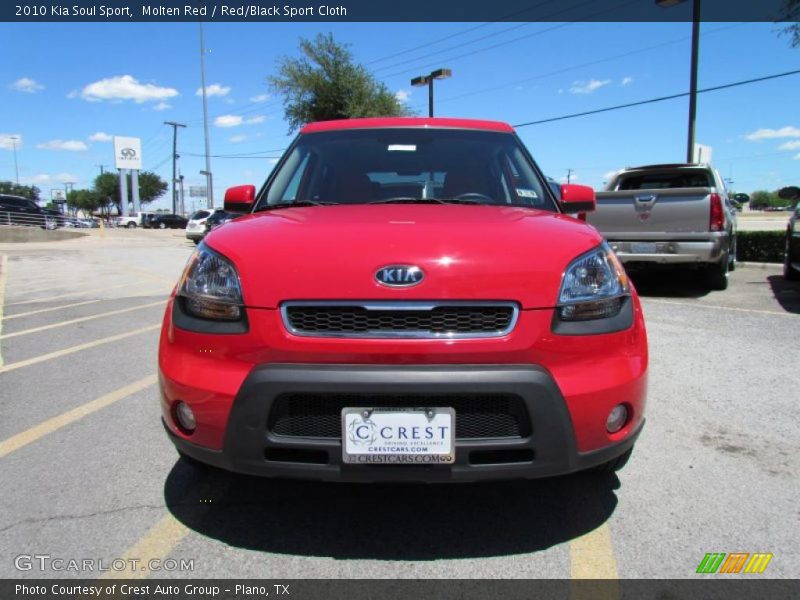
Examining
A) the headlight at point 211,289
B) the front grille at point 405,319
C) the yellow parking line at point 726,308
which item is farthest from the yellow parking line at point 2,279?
the yellow parking line at point 726,308

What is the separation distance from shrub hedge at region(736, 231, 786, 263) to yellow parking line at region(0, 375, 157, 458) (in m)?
12.7

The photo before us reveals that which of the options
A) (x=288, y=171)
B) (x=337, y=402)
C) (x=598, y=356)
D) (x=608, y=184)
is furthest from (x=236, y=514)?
(x=608, y=184)

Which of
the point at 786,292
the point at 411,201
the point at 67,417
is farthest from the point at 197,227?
the point at 411,201

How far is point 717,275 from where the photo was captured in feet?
28.1

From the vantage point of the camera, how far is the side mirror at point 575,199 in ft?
10.8

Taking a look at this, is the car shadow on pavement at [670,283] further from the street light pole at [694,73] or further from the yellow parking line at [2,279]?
the yellow parking line at [2,279]

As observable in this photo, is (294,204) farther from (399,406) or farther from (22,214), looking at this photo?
(22,214)

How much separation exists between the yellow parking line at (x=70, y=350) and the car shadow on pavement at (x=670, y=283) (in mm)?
6784

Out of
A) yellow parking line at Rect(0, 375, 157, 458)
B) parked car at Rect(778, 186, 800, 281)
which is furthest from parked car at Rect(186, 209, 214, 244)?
yellow parking line at Rect(0, 375, 157, 458)

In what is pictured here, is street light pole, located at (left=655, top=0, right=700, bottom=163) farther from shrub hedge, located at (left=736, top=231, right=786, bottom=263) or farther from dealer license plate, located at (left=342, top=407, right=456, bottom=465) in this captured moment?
dealer license plate, located at (left=342, top=407, right=456, bottom=465)

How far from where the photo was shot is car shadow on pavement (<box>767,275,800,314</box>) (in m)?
7.34
